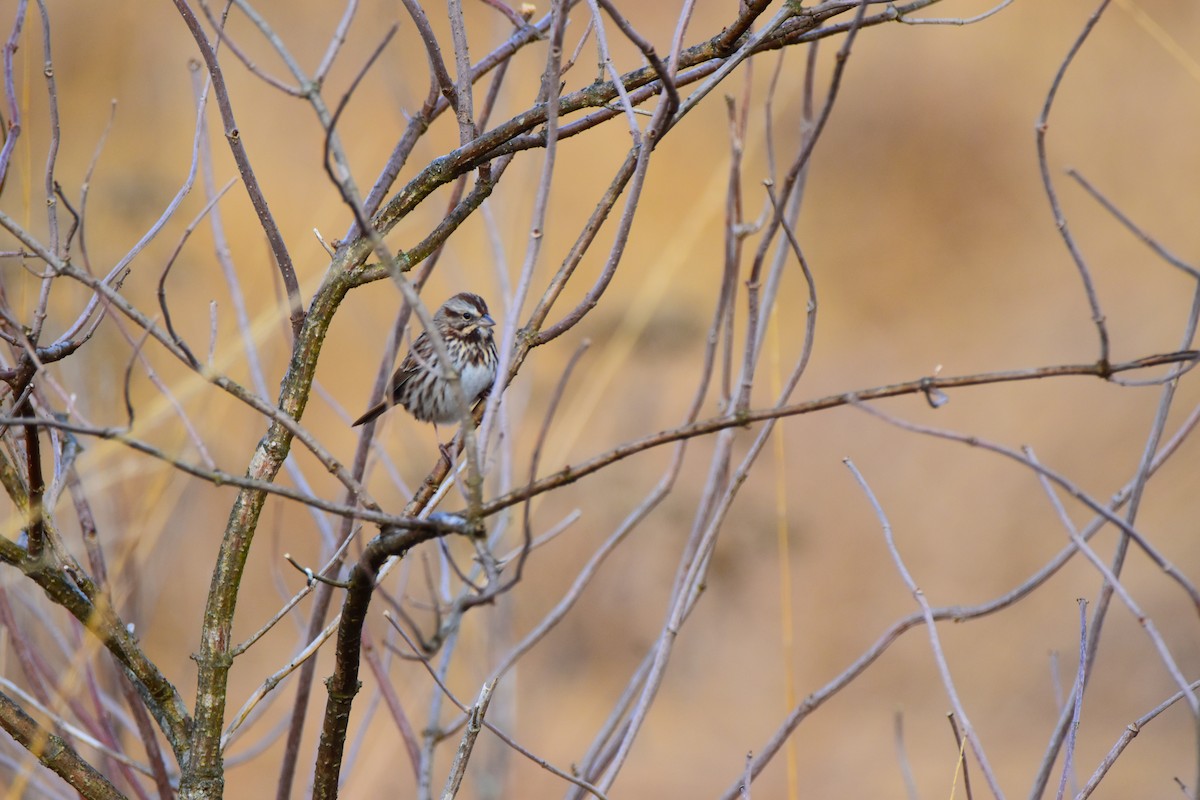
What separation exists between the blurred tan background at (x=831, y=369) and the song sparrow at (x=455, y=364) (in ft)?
6.13

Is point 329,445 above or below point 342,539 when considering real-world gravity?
above

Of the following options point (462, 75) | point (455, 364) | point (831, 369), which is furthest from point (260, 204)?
point (831, 369)

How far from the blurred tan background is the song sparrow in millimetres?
1870

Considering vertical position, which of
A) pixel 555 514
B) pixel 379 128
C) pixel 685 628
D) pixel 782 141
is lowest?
pixel 685 628

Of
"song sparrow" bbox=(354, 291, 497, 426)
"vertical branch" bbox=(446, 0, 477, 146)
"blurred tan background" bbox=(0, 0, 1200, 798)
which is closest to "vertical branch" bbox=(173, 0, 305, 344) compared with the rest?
"vertical branch" bbox=(446, 0, 477, 146)

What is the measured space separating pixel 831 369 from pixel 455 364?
348 centimetres

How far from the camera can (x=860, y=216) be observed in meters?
6.43

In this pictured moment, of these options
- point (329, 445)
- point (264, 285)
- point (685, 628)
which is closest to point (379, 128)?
point (264, 285)

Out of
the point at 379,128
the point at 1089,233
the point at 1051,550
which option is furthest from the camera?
the point at 379,128

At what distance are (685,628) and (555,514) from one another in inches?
36.2

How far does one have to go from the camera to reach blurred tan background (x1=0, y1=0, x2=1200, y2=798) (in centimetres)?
568

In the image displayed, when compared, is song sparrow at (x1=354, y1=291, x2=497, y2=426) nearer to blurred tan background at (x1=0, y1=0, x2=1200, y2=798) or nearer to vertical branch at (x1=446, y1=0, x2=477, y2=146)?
vertical branch at (x1=446, y1=0, x2=477, y2=146)

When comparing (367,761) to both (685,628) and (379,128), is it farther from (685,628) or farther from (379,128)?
(379,128)

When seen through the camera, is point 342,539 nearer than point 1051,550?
Yes
